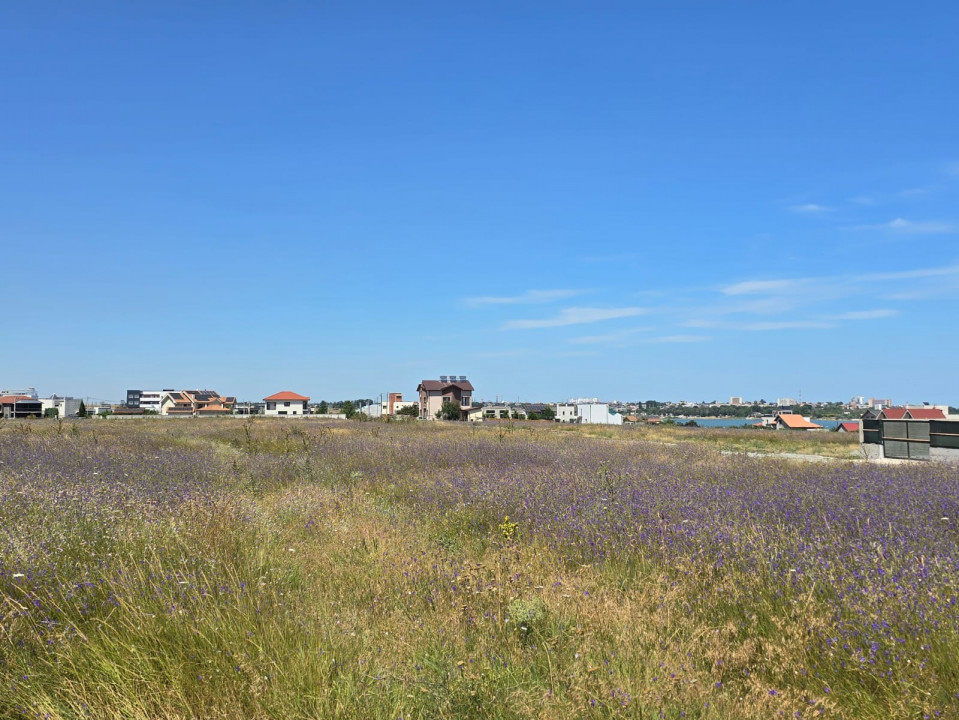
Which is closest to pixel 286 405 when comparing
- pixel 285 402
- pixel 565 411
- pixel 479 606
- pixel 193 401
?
pixel 285 402

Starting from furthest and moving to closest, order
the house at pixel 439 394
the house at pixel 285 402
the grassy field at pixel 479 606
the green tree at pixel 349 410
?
the house at pixel 285 402, the house at pixel 439 394, the green tree at pixel 349 410, the grassy field at pixel 479 606

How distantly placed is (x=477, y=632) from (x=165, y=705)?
162 cm

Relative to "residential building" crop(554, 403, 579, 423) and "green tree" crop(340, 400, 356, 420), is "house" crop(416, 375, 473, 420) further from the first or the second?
"residential building" crop(554, 403, 579, 423)

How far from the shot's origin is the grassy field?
9.07 feet

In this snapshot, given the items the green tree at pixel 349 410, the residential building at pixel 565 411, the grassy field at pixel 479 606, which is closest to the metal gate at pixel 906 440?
the grassy field at pixel 479 606

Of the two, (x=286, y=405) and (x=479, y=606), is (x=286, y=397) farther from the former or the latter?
(x=479, y=606)

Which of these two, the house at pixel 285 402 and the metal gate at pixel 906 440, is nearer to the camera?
the metal gate at pixel 906 440

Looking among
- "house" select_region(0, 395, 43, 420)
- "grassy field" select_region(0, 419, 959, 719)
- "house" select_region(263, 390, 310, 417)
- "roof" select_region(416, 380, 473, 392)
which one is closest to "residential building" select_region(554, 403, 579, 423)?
"roof" select_region(416, 380, 473, 392)

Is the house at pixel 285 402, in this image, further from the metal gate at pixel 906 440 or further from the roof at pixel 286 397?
the metal gate at pixel 906 440

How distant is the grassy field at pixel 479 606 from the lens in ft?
9.07

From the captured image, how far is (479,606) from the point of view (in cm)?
383

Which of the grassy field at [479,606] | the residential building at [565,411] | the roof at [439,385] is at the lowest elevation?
the residential building at [565,411]

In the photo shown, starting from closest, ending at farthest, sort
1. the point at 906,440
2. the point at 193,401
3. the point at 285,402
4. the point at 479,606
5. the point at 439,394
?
1. the point at 479,606
2. the point at 906,440
3. the point at 439,394
4. the point at 285,402
5. the point at 193,401

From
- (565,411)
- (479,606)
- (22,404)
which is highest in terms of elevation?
(22,404)
